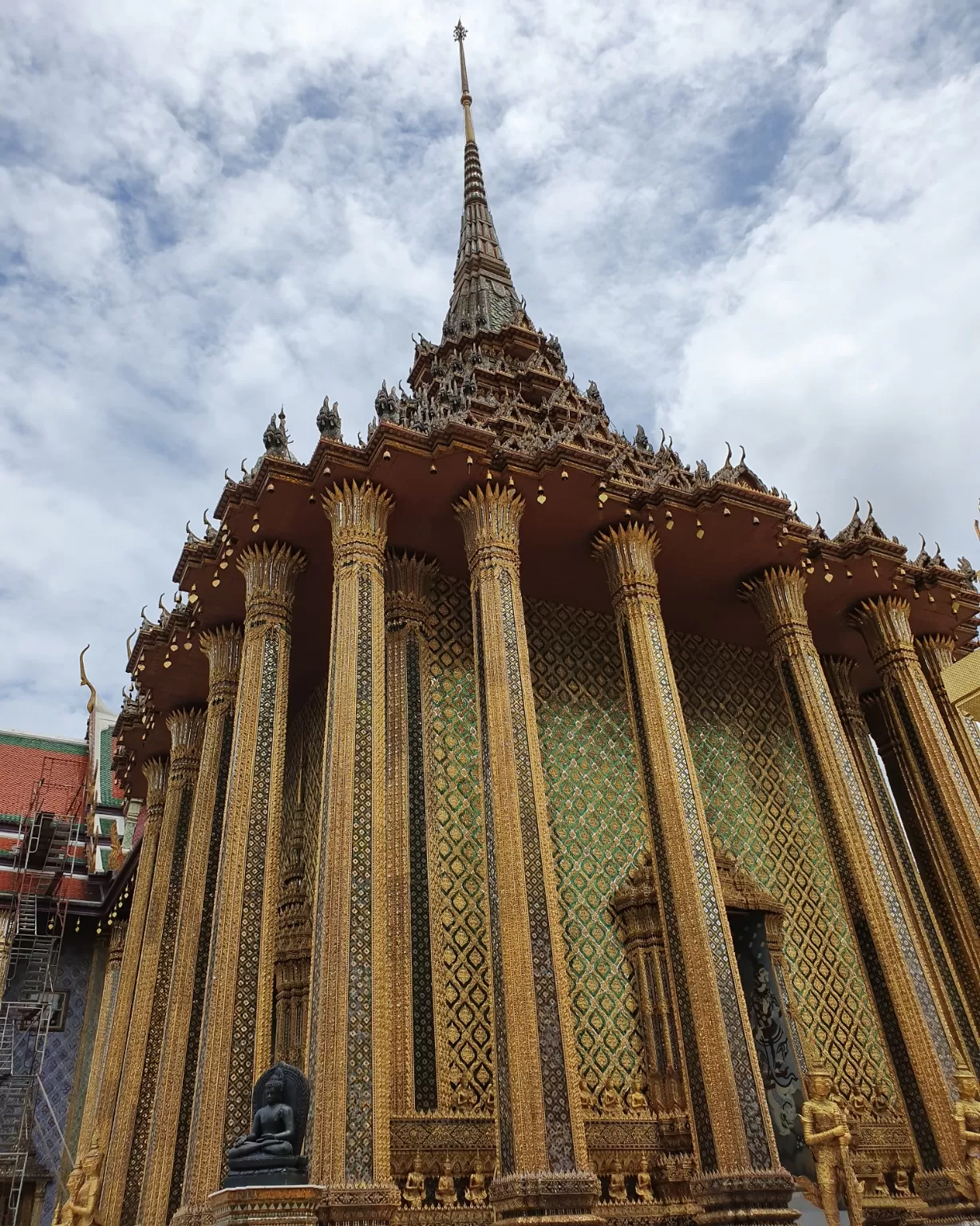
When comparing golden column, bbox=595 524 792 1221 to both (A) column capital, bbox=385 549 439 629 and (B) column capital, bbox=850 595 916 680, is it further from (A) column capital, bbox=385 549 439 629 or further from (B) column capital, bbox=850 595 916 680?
(B) column capital, bbox=850 595 916 680

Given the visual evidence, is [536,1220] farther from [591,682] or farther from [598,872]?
[591,682]

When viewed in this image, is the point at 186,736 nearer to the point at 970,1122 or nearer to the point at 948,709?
the point at 970,1122

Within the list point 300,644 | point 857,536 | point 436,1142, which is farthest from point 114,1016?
point 857,536

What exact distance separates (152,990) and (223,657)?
454 cm

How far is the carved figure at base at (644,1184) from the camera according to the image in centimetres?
979

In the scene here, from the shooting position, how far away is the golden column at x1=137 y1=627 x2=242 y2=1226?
10.5 metres

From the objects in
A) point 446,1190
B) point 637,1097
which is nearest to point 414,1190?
point 446,1190

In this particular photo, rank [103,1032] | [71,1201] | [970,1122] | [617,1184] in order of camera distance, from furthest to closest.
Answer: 1. [103,1032]
2. [71,1201]
3. [970,1122]
4. [617,1184]

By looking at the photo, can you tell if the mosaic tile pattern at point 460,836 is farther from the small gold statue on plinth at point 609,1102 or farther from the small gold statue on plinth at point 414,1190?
the small gold statue on plinth at point 609,1102

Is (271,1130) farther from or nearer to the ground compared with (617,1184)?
farther from the ground

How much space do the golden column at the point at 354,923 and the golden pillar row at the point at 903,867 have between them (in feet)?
23.0

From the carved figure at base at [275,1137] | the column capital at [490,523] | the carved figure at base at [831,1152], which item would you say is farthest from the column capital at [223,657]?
the carved figure at base at [831,1152]

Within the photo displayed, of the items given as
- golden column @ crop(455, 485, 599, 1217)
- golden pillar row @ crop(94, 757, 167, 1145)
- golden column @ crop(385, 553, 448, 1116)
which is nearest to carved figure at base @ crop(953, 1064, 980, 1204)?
golden column @ crop(455, 485, 599, 1217)

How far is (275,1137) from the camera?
7484mm
